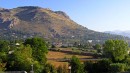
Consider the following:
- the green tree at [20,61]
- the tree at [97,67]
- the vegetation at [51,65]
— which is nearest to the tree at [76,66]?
the vegetation at [51,65]

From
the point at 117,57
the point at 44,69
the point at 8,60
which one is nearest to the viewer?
the point at 44,69

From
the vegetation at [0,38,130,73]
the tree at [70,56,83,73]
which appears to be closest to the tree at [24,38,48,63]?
the vegetation at [0,38,130,73]

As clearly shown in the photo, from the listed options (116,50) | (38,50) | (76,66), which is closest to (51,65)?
(76,66)

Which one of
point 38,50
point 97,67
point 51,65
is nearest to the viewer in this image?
point 51,65

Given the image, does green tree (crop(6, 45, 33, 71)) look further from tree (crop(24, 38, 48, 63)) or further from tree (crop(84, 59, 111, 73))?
tree (crop(84, 59, 111, 73))

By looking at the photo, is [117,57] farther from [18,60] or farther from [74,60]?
[18,60]

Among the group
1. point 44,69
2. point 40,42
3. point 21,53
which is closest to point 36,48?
point 40,42

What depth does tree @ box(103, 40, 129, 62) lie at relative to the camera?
79.0 m

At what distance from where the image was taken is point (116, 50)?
8200 cm

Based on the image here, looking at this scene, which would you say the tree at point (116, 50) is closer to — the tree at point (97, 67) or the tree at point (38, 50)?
the tree at point (97, 67)

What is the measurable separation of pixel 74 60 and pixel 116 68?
8.35 metres

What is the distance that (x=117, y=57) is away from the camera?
259ft

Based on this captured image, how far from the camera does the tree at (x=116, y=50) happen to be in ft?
259

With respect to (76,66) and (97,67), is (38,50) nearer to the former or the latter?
(97,67)
